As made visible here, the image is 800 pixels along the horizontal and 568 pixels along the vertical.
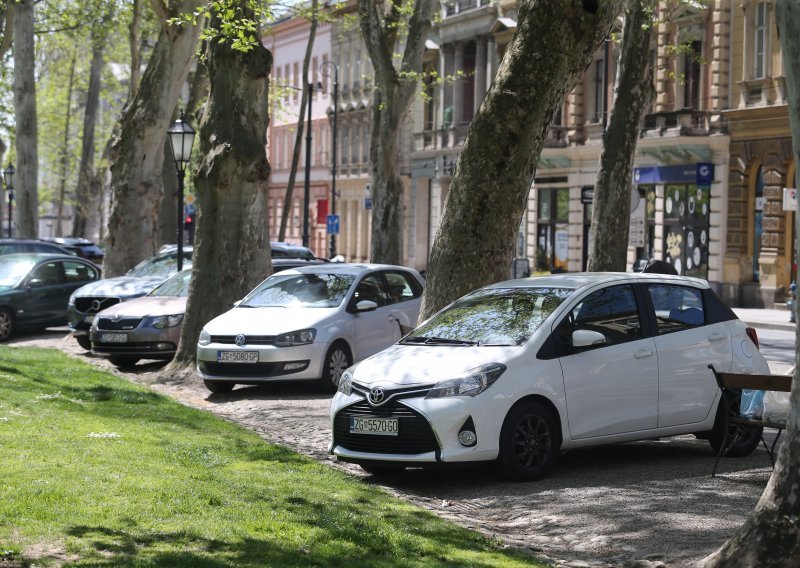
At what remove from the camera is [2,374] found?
16859mm

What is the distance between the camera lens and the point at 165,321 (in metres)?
20.9

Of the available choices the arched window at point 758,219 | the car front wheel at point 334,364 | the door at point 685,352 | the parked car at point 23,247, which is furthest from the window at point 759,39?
the door at point 685,352

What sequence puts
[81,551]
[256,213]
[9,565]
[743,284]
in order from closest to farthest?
[9,565], [81,551], [256,213], [743,284]

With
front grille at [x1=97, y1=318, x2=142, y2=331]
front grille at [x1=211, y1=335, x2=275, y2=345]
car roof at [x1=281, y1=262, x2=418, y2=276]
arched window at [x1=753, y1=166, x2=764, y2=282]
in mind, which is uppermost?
arched window at [x1=753, y1=166, x2=764, y2=282]

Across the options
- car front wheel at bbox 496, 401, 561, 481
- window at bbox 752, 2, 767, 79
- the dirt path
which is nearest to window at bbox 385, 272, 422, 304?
the dirt path

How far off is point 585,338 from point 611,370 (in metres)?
0.41

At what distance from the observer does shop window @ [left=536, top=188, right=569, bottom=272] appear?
51.1 m

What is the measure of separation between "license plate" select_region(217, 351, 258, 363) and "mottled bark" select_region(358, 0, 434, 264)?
1409 centimetres

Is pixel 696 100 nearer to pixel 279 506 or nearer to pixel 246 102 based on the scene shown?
pixel 246 102

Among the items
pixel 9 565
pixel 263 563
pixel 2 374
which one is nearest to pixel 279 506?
pixel 263 563

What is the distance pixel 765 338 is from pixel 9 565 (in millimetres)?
23938

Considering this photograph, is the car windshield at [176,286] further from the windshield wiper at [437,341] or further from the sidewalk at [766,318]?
the sidewalk at [766,318]

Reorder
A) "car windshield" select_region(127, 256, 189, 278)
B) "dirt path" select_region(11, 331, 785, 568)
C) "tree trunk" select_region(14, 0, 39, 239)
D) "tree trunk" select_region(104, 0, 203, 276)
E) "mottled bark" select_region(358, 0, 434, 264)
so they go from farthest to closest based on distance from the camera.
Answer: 1. "tree trunk" select_region(14, 0, 39, 239)
2. "mottled bark" select_region(358, 0, 434, 264)
3. "tree trunk" select_region(104, 0, 203, 276)
4. "car windshield" select_region(127, 256, 189, 278)
5. "dirt path" select_region(11, 331, 785, 568)

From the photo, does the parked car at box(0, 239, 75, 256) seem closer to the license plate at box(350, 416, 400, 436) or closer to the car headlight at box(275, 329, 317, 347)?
the car headlight at box(275, 329, 317, 347)
